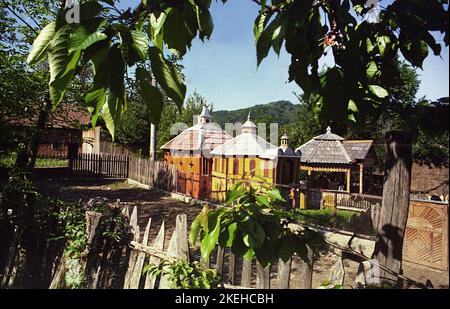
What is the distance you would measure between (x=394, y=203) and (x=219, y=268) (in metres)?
0.59

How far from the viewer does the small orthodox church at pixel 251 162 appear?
67 centimetres

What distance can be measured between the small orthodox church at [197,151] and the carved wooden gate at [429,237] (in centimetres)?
44

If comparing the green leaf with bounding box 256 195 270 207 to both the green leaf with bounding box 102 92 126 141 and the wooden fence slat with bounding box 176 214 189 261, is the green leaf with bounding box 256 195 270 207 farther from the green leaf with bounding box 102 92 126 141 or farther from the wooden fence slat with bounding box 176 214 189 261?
the wooden fence slat with bounding box 176 214 189 261

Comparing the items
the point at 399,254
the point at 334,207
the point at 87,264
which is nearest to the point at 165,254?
the point at 87,264

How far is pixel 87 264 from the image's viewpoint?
4.17 ft

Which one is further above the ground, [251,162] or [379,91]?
[379,91]

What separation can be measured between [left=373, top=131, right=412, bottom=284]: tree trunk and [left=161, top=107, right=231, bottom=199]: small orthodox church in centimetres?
42

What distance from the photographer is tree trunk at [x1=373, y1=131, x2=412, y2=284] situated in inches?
17.7

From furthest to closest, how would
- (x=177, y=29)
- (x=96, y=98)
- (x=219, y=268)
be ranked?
(x=219, y=268)
(x=177, y=29)
(x=96, y=98)

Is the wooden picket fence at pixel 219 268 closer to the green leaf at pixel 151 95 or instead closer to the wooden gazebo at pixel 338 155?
the wooden gazebo at pixel 338 155

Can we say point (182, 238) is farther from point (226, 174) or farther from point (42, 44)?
point (42, 44)

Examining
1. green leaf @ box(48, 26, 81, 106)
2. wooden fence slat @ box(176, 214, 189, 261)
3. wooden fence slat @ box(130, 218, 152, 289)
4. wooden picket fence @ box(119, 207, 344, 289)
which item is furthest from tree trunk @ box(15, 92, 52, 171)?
green leaf @ box(48, 26, 81, 106)

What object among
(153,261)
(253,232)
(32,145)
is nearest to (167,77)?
(253,232)

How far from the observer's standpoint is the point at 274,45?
0.39m
